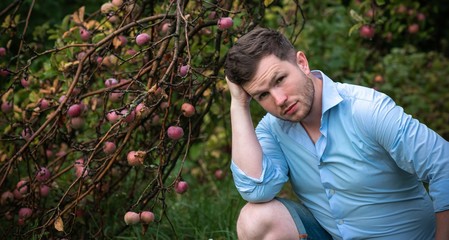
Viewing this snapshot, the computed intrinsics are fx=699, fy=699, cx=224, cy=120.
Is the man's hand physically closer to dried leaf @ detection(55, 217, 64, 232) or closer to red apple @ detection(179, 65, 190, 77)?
red apple @ detection(179, 65, 190, 77)

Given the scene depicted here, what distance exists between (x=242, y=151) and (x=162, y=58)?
0.63 meters

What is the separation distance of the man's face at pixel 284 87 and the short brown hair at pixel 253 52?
0.8 inches

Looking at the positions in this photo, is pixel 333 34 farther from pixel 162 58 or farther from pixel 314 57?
pixel 162 58

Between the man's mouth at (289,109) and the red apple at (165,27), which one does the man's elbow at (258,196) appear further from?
the red apple at (165,27)

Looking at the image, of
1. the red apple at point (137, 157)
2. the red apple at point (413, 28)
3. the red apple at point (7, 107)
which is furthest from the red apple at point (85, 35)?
the red apple at point (413, 28)

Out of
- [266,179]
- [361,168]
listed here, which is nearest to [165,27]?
[266,179]

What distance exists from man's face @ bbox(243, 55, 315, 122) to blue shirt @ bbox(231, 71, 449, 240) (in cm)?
8

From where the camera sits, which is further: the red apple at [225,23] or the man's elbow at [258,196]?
the red apple at [225,23]

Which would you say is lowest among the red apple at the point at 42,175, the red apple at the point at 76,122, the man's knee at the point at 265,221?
the red apple at the point at 42,175

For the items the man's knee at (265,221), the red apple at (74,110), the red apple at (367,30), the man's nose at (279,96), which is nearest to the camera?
the man's nose at (279,96)

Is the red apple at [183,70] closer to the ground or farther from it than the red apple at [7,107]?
farther from it

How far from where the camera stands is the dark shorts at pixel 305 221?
2467mm

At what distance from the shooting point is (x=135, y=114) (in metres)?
2.63

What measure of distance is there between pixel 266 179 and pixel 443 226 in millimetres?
612
